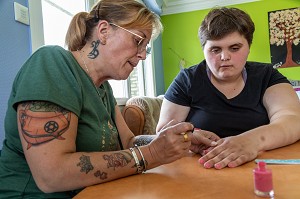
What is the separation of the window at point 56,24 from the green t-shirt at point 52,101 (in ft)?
2.57

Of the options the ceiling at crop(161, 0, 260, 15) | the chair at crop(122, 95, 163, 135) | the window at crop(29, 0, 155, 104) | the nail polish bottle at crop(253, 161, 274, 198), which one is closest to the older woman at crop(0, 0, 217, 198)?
the nail polish bottle at crop(253, 161, 274, 198)

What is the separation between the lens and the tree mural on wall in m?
4.23

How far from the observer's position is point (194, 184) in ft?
2.44

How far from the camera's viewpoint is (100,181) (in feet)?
2.61

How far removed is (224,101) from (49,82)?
869 mm

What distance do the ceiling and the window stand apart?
137 centimetres

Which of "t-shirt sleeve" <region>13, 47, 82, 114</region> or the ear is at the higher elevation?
the ear

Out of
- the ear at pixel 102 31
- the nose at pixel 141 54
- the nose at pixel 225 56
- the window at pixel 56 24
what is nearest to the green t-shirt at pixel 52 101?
the ear at pixel 102 31

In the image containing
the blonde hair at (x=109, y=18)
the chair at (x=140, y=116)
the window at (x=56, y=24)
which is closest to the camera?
the blonde hair at (x=109, y=18)

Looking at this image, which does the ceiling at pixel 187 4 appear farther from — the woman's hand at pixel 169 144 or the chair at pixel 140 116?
the woman's hand at pixel 169 144

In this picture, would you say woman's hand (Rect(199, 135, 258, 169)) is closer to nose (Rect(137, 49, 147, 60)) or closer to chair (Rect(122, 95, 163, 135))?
nose (Rect(137, 49, 147, 60))

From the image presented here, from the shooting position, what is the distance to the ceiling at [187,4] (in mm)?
4562

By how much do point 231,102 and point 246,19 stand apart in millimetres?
407

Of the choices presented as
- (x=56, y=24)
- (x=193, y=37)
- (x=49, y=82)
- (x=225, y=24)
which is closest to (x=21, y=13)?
(x=56, y=24)
